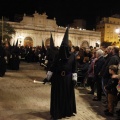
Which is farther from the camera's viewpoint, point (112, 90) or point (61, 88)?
point (112, 90)

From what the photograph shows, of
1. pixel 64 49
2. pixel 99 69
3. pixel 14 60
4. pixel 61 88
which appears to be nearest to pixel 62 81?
pixel 61 88

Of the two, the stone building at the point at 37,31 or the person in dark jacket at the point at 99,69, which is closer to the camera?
the person in dark jacket at the point at 99,69

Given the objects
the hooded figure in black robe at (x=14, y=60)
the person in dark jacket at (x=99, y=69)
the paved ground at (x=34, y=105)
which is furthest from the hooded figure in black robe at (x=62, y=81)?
the hooded figure in black robe at (x=14, y=60)

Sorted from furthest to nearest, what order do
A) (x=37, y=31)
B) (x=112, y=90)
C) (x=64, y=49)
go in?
(x=37, y=31) < (x=112, y=90) < (x=64, y=49)

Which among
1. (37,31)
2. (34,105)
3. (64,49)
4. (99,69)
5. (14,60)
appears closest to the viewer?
(64,49)

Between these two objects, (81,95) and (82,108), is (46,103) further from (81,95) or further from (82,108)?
(81,95)

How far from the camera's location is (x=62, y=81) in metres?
6.04

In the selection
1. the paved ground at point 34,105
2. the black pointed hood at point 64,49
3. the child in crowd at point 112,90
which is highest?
the black pointed hood at point 64,49

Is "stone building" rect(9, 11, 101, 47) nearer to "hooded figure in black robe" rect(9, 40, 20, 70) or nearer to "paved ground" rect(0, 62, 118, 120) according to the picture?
"hooded figure in black robe" rect(9, 40, 20, 70)

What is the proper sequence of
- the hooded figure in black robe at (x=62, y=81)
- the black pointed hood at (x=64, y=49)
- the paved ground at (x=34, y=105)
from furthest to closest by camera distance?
→ the paved ground at (x=34, y=105) < the hooded figure in black robe at (x=62, y=81) < the black pointed hood at (x=64, y=49)

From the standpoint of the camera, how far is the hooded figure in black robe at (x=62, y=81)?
6.00m

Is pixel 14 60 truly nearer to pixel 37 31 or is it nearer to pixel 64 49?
pixel 64 49

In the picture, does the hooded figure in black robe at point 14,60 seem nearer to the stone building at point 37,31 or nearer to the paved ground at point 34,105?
the paved ground at point 34,105

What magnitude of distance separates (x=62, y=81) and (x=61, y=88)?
18 cm
